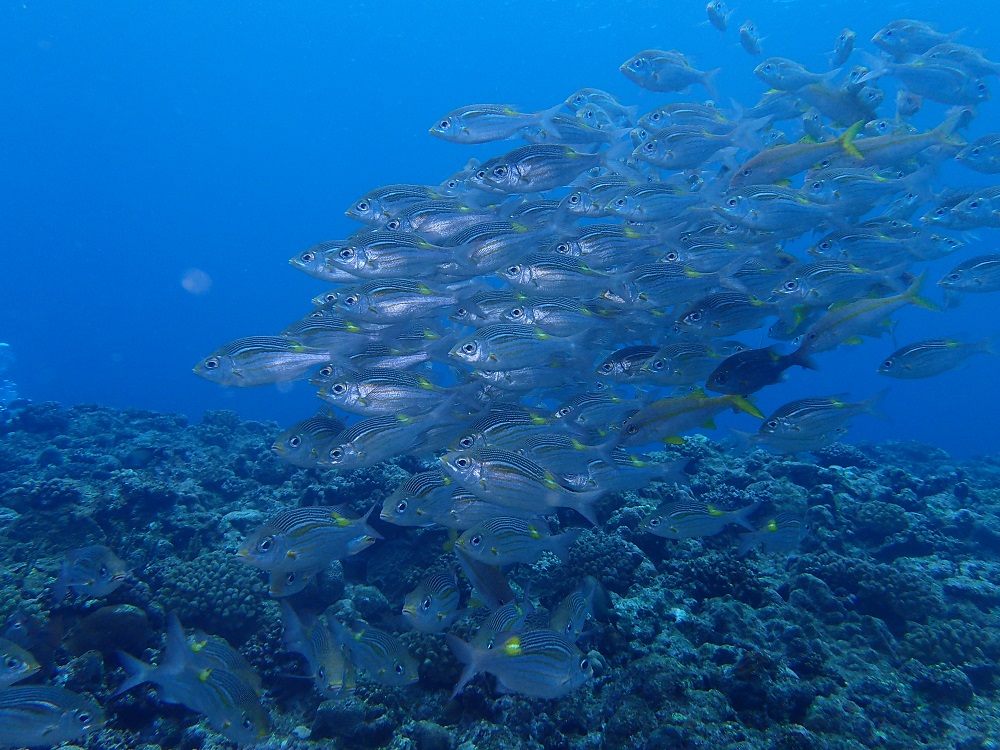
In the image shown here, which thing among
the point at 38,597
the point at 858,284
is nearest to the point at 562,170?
the point at 858,284

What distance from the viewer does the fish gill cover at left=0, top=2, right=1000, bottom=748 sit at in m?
4.56

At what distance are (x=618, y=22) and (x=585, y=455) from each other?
65.2 meters

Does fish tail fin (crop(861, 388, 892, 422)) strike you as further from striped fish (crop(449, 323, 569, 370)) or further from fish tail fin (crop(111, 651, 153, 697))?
fish tail fin (crop(111, 651, 153, 697))

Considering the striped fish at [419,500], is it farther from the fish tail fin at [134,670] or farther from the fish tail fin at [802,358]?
the fish tail fin at [802,358]

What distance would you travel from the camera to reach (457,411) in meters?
6.01

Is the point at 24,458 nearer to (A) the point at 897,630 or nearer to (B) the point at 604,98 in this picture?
(B) the point at 604,98

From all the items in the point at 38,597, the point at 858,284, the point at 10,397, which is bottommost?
the point at 38,597

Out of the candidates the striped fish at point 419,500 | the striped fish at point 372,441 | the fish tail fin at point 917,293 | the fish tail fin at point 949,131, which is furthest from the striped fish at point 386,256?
the fish tail fin at point 949,131

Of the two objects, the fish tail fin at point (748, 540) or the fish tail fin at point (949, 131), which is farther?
the fish tail fin at point (949, 131)

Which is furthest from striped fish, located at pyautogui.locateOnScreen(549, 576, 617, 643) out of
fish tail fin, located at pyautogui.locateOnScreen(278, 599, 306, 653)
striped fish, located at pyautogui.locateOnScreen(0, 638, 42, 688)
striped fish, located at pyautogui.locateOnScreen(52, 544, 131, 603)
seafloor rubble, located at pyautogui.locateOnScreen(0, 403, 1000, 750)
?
striped fish, located at pyautogui.locateOnScreen(52, 544, 131, 603)

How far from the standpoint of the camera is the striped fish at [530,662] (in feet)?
12.5

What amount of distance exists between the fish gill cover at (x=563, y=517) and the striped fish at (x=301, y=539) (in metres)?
0.02

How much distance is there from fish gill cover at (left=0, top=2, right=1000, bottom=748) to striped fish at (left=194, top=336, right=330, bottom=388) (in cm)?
3

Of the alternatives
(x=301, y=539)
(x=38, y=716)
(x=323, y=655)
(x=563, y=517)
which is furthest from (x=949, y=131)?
(x=38, y=716)
